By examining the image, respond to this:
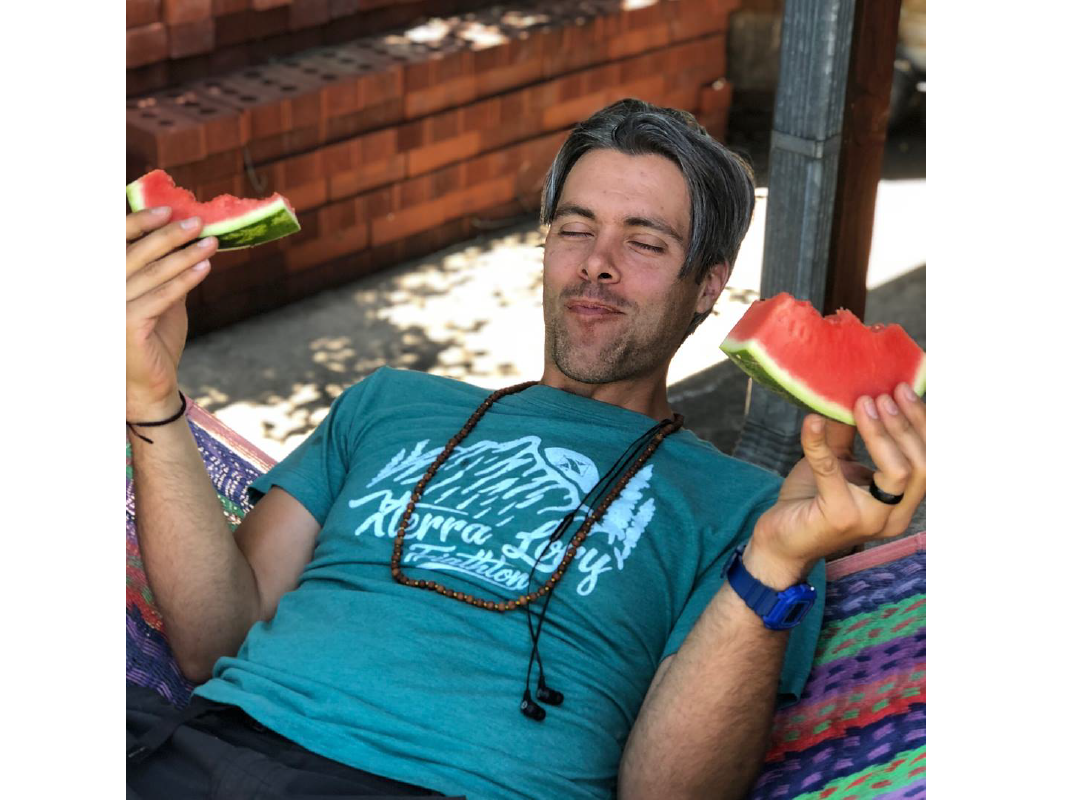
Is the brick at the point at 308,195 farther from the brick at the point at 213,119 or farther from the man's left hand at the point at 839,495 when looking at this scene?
the man's left hand at the point at 839,495

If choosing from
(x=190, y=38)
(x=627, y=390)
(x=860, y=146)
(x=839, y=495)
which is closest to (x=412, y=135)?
(x=190, y=38)

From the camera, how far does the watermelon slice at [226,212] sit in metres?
2.03

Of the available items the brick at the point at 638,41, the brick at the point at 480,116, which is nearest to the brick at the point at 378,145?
the brick at the point at 480,116

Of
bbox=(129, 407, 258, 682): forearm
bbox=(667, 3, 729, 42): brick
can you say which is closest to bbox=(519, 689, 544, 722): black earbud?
bbox=(129, 407, 258, 682): forearm

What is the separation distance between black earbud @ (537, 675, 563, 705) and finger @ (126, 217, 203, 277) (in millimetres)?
839

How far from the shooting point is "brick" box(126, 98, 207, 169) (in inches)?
213

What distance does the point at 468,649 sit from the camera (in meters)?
2.17

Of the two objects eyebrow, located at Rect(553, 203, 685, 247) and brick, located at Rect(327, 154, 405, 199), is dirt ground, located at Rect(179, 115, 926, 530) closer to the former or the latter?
brick, located at Rect(327, 154, 405, 199)

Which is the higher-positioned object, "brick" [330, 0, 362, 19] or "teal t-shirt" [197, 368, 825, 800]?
"brick" [330, 0, 362, 19]

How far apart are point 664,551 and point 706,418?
2881 mm

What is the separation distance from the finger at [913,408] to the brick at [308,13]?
5.22 m

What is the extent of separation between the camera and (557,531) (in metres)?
2.27
